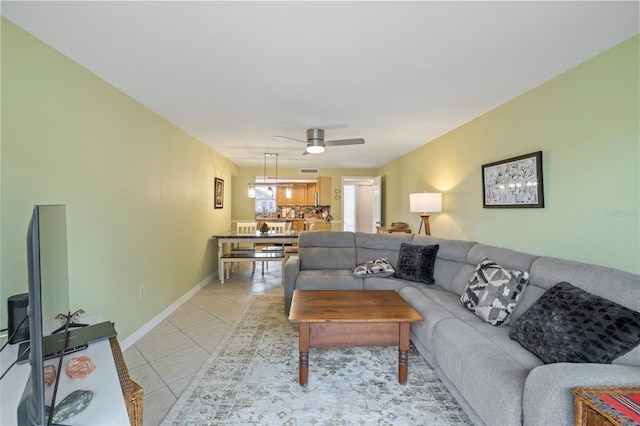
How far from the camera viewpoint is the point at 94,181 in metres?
2.13

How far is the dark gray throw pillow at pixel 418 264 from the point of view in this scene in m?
3.09

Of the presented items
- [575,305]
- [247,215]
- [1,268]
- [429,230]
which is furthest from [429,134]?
[247,215]

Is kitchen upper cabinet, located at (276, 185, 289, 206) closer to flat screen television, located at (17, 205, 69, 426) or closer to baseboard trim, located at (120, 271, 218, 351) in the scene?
baseboard trim, located at (120, 271, 218, 351)

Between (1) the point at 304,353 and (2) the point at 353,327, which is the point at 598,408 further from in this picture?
(1) the point at 304,353

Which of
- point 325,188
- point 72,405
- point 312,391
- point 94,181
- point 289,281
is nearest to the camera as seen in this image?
point 72,405

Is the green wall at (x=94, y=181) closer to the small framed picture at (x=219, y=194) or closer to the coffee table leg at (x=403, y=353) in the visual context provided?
the small framed picture at (x=219, y=194)

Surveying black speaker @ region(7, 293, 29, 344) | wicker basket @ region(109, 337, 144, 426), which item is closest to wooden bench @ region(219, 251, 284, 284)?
black speaker @ region(7, 293, 29, 344)

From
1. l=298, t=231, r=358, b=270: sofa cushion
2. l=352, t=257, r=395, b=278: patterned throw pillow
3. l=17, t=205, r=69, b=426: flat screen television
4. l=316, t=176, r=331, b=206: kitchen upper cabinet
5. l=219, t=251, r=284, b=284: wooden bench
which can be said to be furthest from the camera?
l=316, t=176, r=331, b=206: kitchen upper cabinet

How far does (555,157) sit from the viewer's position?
218 centimetres

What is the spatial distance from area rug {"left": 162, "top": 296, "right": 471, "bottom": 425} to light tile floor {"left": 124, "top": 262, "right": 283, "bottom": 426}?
4.5 inches

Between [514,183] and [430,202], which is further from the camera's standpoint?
[430,202]

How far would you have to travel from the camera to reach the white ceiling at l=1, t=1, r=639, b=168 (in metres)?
1.42

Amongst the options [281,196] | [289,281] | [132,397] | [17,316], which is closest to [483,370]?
[132,397]

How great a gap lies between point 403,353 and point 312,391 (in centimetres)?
71
